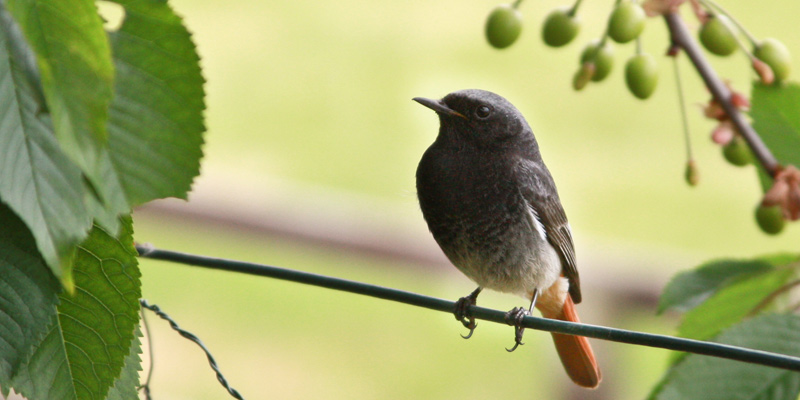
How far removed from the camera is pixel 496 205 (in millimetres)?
2244

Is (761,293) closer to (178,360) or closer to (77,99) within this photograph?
(77,99)

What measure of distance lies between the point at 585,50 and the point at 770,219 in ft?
1.61

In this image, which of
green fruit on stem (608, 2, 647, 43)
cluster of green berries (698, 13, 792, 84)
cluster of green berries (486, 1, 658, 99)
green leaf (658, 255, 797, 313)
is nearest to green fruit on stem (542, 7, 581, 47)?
cluster of green berries (486, 1, 658, 99)

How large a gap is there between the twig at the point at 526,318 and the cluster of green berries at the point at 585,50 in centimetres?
52

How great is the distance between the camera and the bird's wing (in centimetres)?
228

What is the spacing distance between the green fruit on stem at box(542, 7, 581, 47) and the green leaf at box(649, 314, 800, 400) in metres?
0.64

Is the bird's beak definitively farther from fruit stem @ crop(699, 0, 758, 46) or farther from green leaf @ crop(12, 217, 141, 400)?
green leaf @ crop(12, 217, 141, 400)

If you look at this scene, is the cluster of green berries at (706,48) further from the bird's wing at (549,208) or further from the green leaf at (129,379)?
the green leaf at (129,379)

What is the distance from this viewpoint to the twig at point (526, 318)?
1253 millimetres

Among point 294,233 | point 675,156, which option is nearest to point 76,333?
point 294,233

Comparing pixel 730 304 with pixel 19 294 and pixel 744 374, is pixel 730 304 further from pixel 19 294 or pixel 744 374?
pixel 19 294

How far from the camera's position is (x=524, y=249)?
2.37 meters

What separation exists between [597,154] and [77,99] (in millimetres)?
8771

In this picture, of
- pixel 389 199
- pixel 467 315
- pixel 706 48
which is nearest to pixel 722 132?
pixel 706 48
